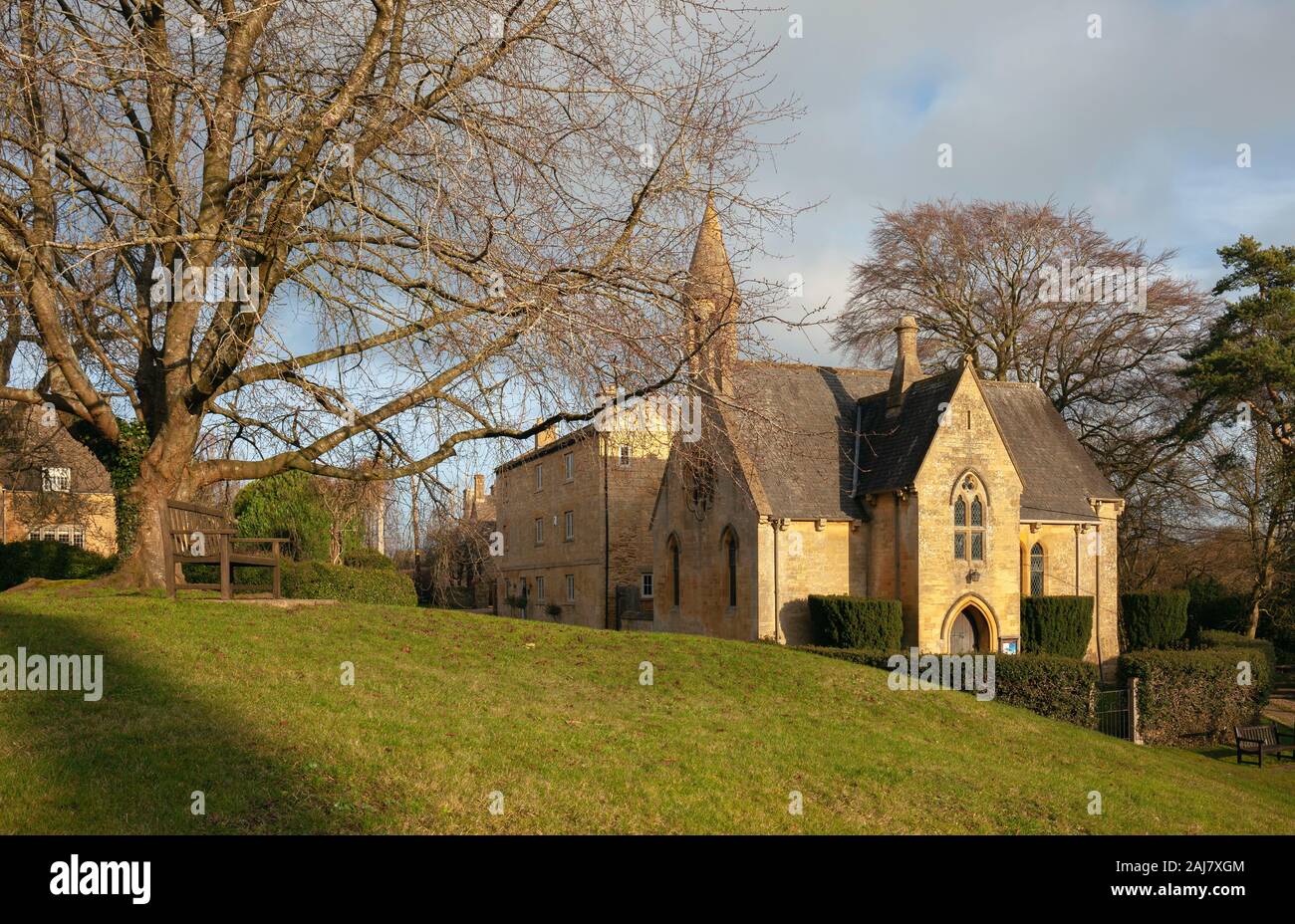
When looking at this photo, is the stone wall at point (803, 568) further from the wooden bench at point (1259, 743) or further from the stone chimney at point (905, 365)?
the wooden bench at point (1259, 743)

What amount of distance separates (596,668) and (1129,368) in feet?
100

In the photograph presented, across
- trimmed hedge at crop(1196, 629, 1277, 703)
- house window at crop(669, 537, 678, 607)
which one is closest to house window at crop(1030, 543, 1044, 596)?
trimmed hedge at crop(1196, 629, 1277, 703)

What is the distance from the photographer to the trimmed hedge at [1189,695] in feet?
79.5

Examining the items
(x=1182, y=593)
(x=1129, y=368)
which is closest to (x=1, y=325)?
(x=1182, y=593)

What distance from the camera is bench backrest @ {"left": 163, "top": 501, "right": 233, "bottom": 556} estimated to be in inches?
565

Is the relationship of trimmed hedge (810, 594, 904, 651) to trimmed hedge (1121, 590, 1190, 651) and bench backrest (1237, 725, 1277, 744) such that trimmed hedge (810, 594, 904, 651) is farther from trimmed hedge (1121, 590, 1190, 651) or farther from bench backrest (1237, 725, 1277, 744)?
trimmed hedge (1121, 590, 1190, 651)

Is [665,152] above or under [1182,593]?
above

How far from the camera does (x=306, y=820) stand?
7.12 metres

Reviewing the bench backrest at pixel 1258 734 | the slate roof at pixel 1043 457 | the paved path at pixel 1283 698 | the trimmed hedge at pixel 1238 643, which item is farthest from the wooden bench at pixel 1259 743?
the slate roof at pixel 1043 457

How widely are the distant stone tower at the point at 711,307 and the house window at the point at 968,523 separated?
58.4ft

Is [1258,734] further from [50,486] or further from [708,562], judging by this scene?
[50,486]

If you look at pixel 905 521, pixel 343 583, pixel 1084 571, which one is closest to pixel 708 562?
pixel 905 521
